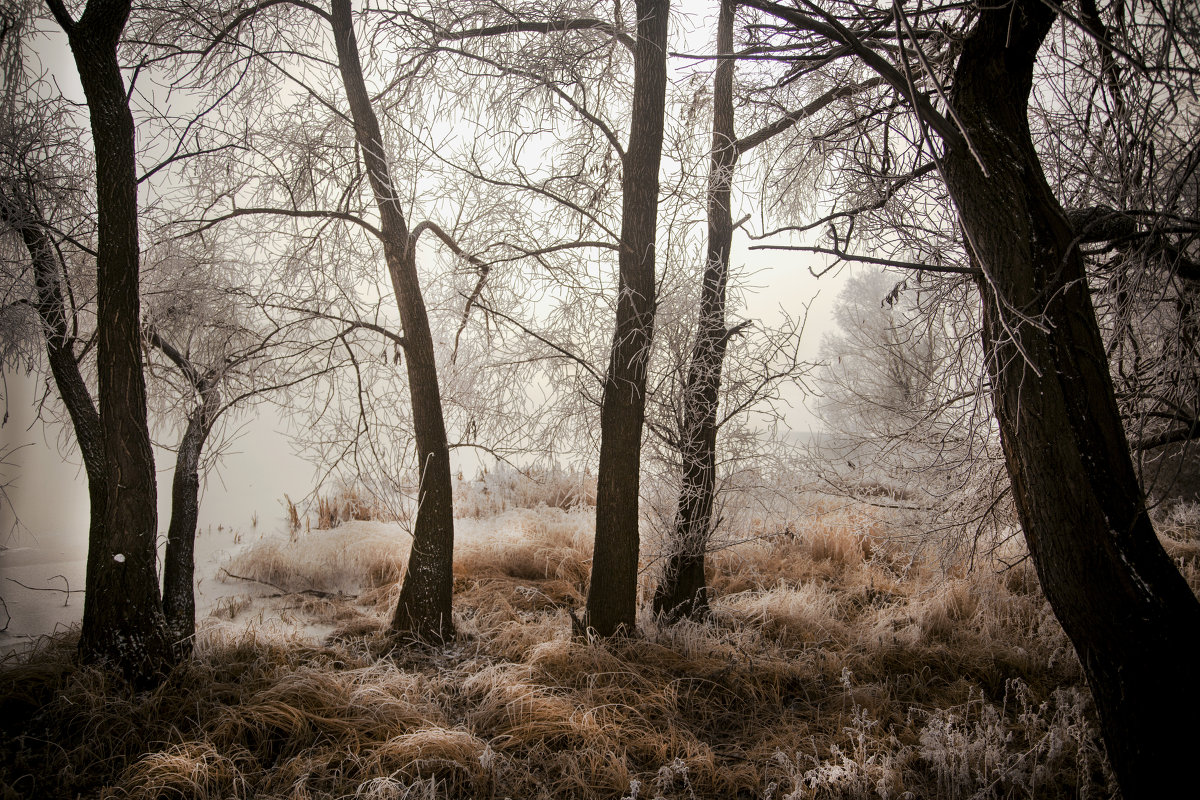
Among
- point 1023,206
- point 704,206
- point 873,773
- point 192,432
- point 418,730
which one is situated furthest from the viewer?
point 704,206

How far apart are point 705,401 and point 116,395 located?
11.2ft

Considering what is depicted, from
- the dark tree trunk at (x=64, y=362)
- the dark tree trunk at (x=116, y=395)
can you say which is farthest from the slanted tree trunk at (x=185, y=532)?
the dark tree trunk at (x=64, y=362)

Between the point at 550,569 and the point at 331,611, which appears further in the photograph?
the point at 550,569

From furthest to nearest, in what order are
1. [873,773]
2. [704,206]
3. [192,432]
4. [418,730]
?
[704,206] → [192,432] → [418,730] → [873,773]

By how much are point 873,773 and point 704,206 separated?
349 cm

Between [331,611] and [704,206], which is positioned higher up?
[704,206]

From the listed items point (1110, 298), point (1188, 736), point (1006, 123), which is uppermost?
point (1006, 123)

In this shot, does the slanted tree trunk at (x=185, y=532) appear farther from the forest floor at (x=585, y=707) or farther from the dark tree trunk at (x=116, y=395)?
the dark tree trunk at (x=116, y=395)

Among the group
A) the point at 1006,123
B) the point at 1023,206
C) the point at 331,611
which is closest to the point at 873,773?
the point at 1023,206

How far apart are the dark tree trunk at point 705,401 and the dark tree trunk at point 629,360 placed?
600 millimetres

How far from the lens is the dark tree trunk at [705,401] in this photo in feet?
14.7

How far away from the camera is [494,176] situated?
4.31 m

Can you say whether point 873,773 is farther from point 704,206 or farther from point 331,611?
point 331,611

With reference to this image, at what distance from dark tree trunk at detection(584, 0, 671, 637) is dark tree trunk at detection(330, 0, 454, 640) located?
1047mm
